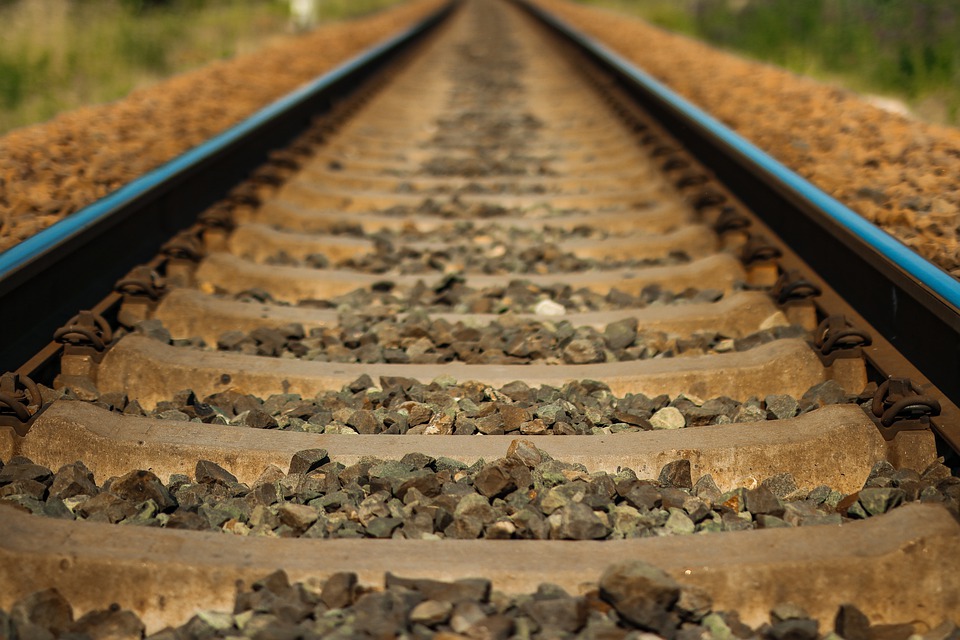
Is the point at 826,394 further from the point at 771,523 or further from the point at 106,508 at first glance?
the point at 106,508

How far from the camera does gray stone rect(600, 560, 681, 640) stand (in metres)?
1.88

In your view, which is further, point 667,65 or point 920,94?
point 667,65

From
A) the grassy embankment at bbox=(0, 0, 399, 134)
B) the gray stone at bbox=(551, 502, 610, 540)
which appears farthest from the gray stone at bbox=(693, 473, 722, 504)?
the grassy embankment at bbox=(0, 0, 399, 134)

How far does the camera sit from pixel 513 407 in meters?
2.72

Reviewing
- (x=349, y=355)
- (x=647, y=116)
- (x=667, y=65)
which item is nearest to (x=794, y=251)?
(x=349, y=355)

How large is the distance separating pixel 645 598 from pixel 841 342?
122 centimetres

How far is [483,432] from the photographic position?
8.78 ft

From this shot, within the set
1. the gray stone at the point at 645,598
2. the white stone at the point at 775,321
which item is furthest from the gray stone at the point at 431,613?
the white stone at the point at 775,321

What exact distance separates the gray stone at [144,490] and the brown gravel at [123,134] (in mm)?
1755

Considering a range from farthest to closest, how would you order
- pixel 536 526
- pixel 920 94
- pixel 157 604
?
pixel 920 94, pixel 536 526, pixel 157 604

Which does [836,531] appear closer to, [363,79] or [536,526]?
[536,526]

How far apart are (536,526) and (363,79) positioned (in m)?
7.47

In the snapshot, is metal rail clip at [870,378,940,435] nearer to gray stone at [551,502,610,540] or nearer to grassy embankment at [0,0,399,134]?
gray stone at [551,502,610,540]

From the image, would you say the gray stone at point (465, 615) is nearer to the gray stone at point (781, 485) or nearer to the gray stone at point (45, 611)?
the gray stone at point (45, 611)
